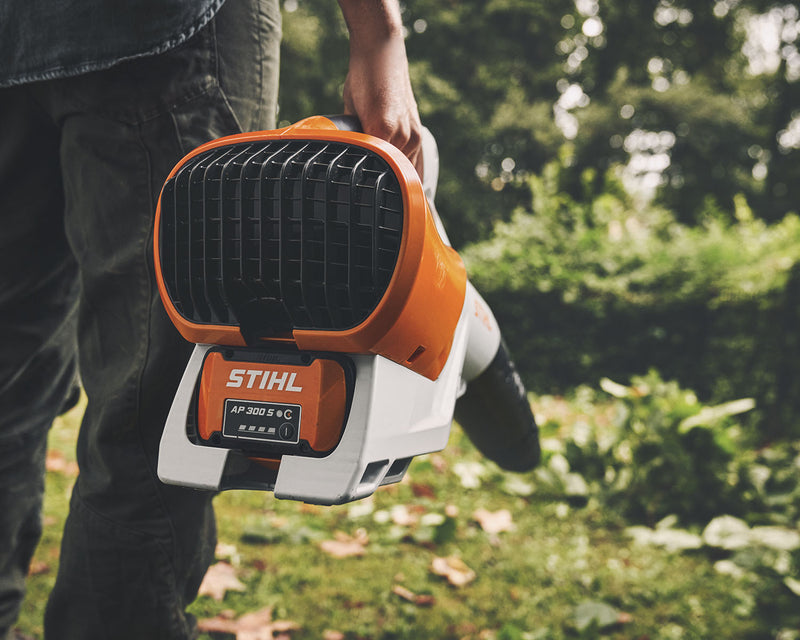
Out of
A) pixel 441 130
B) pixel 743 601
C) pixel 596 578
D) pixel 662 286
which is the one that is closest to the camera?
pixel 743 601

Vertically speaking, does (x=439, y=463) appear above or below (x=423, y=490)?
below

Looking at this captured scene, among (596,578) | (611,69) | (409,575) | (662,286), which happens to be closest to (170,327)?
(409,575)

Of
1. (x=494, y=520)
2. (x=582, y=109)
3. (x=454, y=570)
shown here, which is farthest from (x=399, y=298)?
(x=582, y=109)

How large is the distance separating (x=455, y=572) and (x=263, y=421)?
136cm

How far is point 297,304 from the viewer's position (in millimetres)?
762

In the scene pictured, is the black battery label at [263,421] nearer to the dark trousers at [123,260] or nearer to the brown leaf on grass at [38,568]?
the dark trousers at [123,260]

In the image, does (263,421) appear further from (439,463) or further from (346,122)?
(439,463)

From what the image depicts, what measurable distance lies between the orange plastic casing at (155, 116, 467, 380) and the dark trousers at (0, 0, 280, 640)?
162 millimetres

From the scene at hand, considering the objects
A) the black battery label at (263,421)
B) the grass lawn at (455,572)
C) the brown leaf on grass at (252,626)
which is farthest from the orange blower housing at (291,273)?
the grass lawn at (455,572)

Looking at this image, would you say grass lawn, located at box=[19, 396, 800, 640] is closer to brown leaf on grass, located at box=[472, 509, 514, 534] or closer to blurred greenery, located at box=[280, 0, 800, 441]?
brown leaf on grass, located at box=[472, 509, 514, 534]

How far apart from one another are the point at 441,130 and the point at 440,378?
1408 centimetres

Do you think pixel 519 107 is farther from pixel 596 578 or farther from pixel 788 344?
pixel 596 578

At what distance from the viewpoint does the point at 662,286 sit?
5.09 metres

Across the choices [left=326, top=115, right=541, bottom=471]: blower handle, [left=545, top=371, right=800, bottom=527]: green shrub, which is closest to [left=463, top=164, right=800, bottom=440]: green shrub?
[left=545, top=371, right=800, bottom=527]: green shrub
